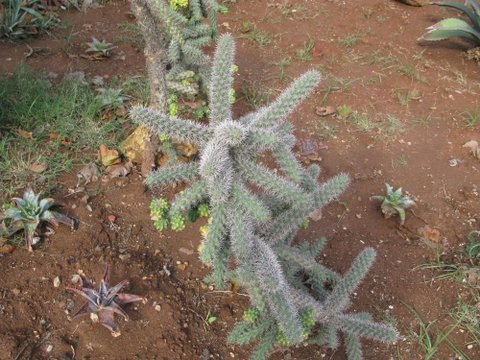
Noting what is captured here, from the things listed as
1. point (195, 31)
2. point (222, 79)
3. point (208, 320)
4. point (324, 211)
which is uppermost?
point (222, 79)

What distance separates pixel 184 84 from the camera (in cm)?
299

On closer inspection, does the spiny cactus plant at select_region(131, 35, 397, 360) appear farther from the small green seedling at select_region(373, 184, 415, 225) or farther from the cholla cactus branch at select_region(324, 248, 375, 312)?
the small green seedling at select_region(373, 184, 415, 225)

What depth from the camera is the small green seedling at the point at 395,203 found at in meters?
3.12

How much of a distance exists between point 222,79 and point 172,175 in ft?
1.57

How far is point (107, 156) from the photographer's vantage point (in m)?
3.18

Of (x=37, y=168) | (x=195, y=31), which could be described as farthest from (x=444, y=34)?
(x=37, y=168)

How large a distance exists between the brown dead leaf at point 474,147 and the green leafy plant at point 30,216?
3221 mm

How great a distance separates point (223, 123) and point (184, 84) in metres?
1.26

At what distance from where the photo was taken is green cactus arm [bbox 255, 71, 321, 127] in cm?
186

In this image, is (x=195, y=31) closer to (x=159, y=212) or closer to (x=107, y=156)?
(x=107, y=156)

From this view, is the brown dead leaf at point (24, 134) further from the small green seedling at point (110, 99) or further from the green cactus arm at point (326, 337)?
the green cactus arm at point (326, 337)

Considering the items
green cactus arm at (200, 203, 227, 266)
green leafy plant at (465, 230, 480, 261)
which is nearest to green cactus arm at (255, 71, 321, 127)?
green cactus arm at (200, 203, 227, 266)

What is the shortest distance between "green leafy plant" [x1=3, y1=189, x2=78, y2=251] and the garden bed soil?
10cm

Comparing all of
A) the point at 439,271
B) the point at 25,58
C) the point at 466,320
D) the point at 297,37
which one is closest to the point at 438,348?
the point at 466,320
